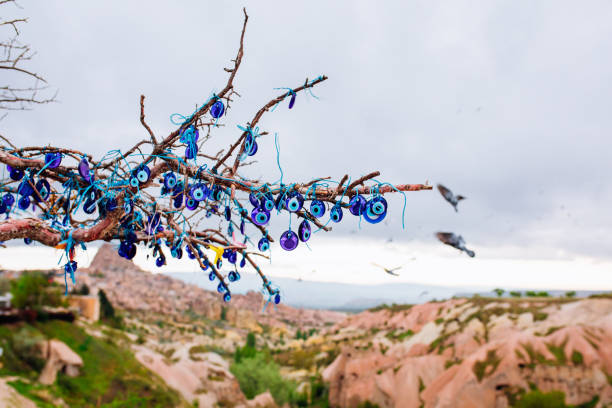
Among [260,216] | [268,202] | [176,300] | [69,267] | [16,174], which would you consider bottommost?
[176,300]

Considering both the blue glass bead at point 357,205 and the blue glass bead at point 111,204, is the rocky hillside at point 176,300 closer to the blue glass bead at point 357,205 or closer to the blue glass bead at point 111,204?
the blue glass bead at point 111,204

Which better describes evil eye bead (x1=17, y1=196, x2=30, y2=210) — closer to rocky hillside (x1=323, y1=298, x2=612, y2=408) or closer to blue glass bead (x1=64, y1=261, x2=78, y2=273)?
blue glass bead (x1=64, y1=261, x2=78, y2=273)

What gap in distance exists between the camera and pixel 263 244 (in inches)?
139

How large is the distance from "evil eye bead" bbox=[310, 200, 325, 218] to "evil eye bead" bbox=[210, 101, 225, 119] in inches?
41.1

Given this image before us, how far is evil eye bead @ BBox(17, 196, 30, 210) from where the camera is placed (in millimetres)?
3493

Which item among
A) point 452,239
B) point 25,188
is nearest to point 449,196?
point 452,239

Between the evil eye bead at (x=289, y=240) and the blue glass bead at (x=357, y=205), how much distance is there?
0.50m

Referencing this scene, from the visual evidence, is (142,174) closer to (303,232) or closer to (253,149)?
(253,149)

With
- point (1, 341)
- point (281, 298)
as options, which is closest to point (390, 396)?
point (1, 341)

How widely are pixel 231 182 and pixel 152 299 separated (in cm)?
9676

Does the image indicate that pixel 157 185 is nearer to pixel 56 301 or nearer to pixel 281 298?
pixel 281 298

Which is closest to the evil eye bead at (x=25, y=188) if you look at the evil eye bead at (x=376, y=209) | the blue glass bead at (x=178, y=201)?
the blue glass bead at (x=178, y=201)

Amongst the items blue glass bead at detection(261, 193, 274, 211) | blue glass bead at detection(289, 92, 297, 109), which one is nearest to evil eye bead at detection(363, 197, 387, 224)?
blue glass bead at detection(261, 193, 274, 211)

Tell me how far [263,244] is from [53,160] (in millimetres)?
1885
